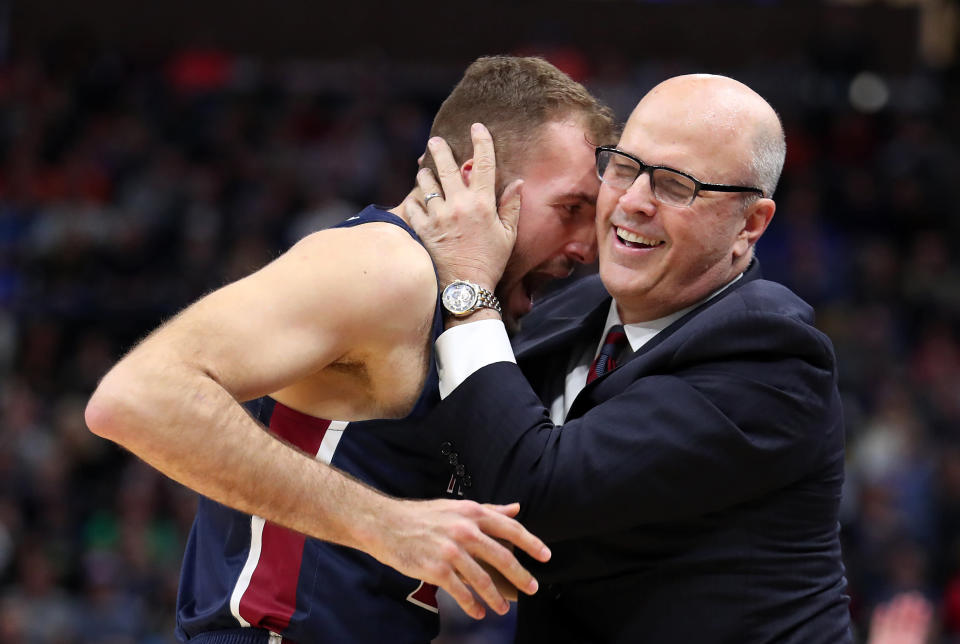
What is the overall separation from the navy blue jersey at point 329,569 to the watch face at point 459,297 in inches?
1.6

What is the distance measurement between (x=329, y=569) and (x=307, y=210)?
799 centimetres

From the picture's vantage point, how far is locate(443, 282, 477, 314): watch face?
2.95 meters

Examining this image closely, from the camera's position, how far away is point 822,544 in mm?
3143

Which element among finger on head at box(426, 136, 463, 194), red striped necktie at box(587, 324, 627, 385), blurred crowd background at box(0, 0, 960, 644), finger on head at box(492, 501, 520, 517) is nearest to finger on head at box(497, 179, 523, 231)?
finger on head at box(426, 136, 463, 194)

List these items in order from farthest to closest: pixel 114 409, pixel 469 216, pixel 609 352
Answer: pixel 609 352 → pixel 469 216 → pixel 114 409

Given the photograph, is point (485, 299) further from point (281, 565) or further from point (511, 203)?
point (281, 565)

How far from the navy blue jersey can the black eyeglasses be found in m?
0.60

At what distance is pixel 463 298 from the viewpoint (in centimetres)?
296

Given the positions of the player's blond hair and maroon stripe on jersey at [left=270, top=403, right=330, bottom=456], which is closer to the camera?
maroon stripe on jersey at [left=270, top=403, right=330, bottom=456]

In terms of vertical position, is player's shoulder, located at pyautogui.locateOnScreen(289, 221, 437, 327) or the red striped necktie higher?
player's shoulder, located at pyautogui.locateOnScreen(289, 221, 437, 327)

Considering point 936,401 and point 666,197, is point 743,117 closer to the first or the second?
point 666,197

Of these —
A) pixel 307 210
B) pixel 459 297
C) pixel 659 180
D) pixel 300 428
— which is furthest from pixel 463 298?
pixel 307 210

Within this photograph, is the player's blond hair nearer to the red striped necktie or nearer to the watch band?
the watch band

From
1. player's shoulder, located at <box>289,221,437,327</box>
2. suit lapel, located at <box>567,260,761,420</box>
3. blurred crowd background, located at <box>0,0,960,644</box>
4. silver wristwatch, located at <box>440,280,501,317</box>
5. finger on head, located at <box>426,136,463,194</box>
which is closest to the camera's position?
player's shoulder, located at <box>289,221,437,327</box>
